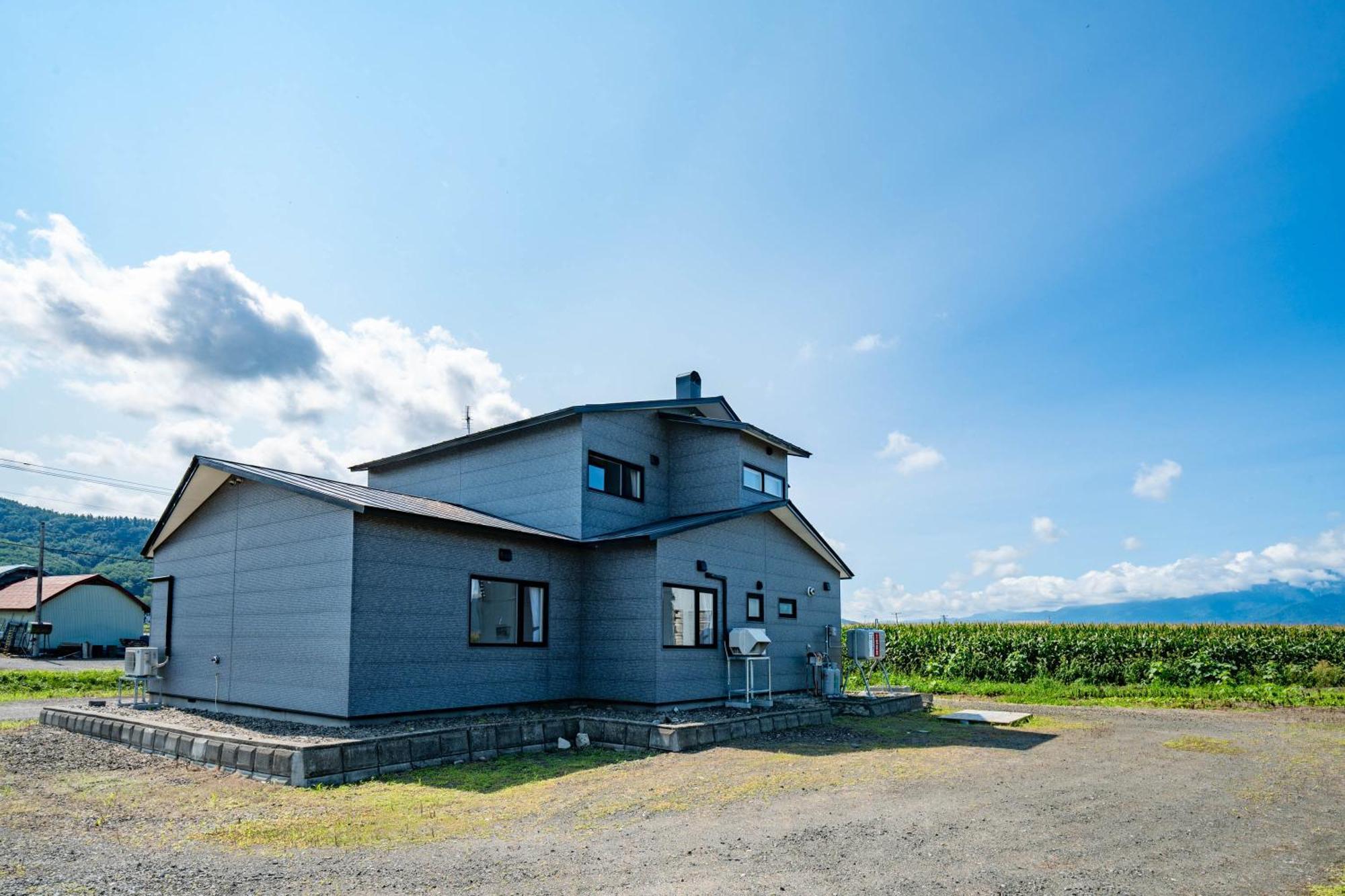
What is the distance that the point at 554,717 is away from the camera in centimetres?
1205

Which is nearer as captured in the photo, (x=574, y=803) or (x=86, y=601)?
(x=574, y=803)

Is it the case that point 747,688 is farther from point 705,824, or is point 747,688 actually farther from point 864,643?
point 705,824

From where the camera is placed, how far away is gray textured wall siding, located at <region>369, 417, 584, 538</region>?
1565 cm

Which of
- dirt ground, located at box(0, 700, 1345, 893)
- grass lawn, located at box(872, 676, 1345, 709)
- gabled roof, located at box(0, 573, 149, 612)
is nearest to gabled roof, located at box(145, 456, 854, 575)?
dirt ground, located at box(0, 700, 1345, 893)

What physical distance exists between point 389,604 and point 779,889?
26.2ft

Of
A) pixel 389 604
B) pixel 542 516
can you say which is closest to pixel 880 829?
pixel 389 604

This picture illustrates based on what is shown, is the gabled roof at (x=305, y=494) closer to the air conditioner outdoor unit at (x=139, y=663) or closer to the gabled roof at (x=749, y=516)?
the gabled roof at (x=749, y=516)

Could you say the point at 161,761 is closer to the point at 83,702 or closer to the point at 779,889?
the point at 83,702

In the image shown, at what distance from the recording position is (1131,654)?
2389cm

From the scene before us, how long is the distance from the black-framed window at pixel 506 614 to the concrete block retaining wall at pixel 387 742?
2101mm

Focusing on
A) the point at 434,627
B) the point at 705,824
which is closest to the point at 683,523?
the point at 434,627

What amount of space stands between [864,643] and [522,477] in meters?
8.58

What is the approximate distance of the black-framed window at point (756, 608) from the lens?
1645 centimetres

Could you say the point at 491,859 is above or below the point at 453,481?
below
